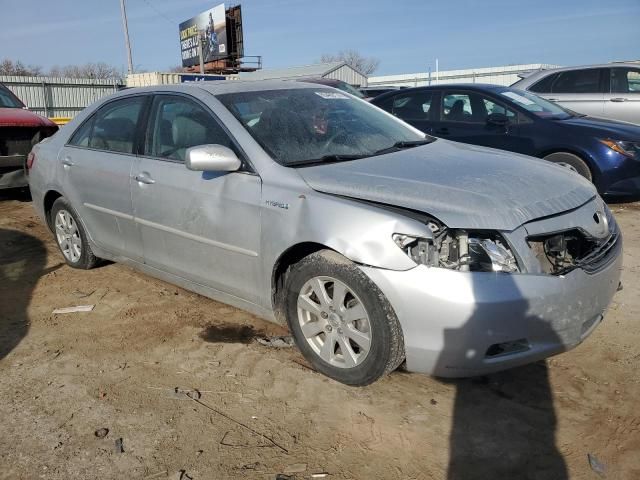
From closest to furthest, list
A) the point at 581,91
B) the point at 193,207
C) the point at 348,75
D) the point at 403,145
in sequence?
the point at 193,207 → the point at 403,145 → the point at 581,91 → the point at 348,75

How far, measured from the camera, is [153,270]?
418 cm

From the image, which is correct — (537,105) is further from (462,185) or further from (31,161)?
(31,161)

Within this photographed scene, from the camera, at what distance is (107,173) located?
433 centimetres

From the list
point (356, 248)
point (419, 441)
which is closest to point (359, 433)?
point (419, 441)

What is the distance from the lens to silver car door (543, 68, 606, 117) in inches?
360

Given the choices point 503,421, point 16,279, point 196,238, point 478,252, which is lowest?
point 503,421

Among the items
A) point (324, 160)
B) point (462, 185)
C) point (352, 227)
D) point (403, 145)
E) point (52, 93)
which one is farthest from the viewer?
point (52, 93)

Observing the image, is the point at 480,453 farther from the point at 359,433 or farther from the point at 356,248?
the point at 356,248

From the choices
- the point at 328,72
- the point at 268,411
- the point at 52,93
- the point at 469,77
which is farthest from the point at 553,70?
the point at 328,72

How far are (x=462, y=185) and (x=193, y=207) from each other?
1.69 metres

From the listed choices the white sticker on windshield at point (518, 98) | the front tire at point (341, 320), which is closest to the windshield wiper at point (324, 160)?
the front tire at point (341, 320)

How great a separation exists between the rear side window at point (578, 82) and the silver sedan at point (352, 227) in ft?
20.3

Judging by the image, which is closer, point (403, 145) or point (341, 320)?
point (341, 320)

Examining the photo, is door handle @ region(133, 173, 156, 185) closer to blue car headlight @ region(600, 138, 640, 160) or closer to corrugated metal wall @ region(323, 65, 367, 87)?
blue car headlight @ region(600, 138, 640, 160)
